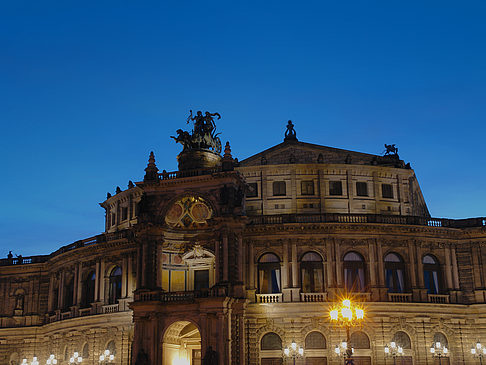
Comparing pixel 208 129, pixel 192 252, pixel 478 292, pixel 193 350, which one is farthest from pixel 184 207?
pixel 478 292

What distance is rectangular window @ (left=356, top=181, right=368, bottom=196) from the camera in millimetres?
62031

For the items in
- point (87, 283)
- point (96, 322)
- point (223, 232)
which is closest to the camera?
point (223, 232)

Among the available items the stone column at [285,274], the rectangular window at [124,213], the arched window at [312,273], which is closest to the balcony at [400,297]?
the arched window at [312,273]

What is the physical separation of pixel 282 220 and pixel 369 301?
9.80m

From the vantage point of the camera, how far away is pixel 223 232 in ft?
169

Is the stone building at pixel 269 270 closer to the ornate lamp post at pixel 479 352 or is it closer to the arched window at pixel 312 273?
the arched window at pixel 312 273

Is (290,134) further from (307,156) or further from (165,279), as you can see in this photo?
(165,279)

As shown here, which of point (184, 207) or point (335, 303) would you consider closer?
point (335, 303)

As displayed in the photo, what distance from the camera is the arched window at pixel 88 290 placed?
6241cm

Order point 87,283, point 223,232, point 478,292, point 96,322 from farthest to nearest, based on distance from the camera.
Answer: point 87,283, point 96,322, point 478,292, point 223,232

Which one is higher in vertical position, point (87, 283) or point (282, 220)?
point (282, 220)

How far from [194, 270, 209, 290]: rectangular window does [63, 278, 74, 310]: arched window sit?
48.7ft

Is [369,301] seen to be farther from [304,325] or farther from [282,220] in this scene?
[282,220]

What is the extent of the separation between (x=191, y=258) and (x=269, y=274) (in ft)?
25.7
